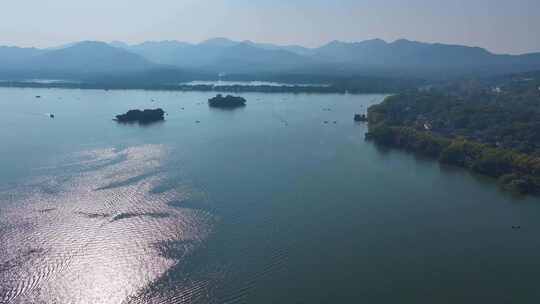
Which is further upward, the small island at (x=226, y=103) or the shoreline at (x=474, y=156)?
the small island at (x=226, y=103)

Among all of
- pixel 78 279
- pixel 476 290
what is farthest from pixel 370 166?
pixel 78 279

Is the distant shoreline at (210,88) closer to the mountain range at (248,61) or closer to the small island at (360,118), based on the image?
the mountain range at (248,61)

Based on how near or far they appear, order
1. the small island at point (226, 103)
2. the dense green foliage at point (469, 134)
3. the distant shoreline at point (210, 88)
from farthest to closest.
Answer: the distant shoreline at point (210, 88) < the small island at point (226, 103) < the dense green foliage at point (469, 134)

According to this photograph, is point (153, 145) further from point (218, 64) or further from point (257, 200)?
point (218, 64)

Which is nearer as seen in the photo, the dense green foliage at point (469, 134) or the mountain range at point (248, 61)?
the dense green foliage at point (469, 134)

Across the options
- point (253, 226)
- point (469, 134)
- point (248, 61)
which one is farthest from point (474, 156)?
point (248, 61)

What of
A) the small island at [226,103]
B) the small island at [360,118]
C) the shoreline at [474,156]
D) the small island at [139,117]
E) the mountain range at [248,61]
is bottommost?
the shoreline at [474,156]

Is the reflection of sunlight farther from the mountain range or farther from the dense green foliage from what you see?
the mountain range

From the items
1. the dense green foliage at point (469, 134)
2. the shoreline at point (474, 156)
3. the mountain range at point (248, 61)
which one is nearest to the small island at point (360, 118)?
the dense green foliage at point (469, 134)
